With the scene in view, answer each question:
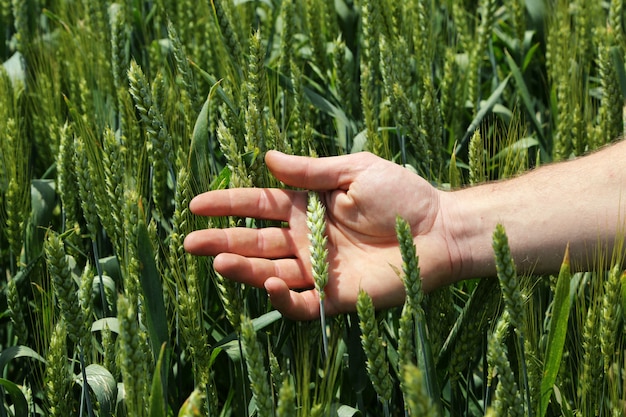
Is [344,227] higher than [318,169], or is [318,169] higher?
[318,169]

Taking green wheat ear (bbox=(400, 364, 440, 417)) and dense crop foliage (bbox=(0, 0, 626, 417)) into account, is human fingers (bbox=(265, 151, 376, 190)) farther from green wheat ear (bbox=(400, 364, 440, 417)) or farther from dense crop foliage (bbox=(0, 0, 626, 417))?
green wheat ear (bbox=(400, 364, 440, 417))

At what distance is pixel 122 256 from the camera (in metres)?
1.42

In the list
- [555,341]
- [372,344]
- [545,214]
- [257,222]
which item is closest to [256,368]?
[372,344]

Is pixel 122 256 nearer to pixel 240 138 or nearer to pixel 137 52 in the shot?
pixel 240 138

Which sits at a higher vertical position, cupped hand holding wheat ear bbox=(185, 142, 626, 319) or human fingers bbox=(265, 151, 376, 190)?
human fingers bbox=(265, 151, 376, 190)

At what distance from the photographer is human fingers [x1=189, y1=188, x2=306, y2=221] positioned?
1408mm

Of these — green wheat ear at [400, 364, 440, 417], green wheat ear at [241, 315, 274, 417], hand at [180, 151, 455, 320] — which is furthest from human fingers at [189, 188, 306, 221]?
green wheat ear at [400, 364, 440, 417]

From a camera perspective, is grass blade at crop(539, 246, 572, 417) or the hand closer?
grass blade at crop(539, 246, 572, 417)

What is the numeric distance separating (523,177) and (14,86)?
3.79ft

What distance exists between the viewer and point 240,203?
55.9 inches

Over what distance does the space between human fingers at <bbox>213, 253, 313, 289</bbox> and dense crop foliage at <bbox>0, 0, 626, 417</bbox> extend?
28 mm

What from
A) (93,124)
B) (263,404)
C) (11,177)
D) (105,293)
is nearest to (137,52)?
(93,124)

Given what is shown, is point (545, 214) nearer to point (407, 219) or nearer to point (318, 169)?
point (407, 219)

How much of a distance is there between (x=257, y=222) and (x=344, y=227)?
0.16 metres
